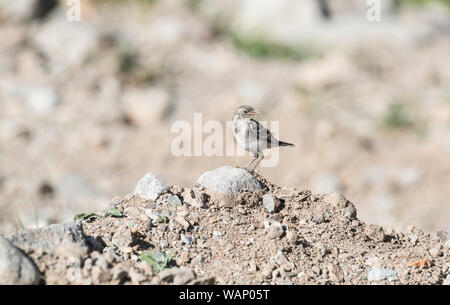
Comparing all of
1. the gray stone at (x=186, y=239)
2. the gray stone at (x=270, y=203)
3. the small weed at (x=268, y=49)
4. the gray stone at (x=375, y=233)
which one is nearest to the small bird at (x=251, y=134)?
the gray stone at (x=270, y=203)

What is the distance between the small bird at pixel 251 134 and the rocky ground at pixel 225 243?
474mm

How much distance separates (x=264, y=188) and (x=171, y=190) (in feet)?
2.14

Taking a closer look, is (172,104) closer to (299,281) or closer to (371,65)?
(371,65)

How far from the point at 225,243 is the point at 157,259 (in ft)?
1.63

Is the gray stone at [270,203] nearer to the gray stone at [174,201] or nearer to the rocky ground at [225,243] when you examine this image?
the rocky ground at [225,243]

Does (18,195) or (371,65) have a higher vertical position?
(371,65)

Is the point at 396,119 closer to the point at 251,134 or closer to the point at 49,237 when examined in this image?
the point at 251,134

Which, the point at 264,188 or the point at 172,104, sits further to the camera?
the point at 172,104

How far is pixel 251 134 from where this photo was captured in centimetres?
540

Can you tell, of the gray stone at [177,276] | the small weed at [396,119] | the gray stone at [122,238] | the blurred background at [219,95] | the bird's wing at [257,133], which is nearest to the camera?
the gray stone at [177,276]

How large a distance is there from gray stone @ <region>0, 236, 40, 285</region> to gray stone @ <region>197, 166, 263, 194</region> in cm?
147

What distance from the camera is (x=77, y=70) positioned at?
11.4 m

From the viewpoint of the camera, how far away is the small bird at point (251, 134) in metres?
5.41
